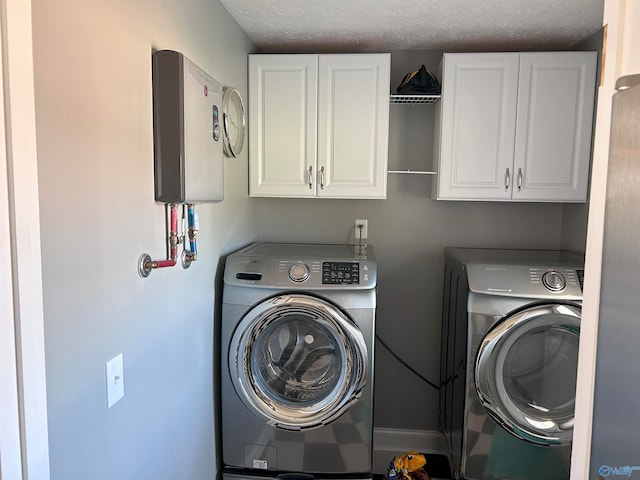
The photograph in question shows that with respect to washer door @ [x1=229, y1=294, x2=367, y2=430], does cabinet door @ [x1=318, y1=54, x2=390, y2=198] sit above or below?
above

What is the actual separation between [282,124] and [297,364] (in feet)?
4.16

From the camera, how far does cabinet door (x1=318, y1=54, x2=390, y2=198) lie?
2320 mm

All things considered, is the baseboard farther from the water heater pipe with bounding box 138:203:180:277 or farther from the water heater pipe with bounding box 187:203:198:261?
the water heater pipe with bounding box 138:203:180:277

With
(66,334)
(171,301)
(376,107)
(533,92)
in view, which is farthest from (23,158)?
(533,92)

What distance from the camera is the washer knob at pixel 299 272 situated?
6.47 ft

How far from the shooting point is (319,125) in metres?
2.37

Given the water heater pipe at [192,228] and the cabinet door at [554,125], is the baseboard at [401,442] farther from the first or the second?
the water heater pipe at [192,228]

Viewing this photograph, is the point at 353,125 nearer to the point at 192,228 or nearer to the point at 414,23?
the point at 414,23

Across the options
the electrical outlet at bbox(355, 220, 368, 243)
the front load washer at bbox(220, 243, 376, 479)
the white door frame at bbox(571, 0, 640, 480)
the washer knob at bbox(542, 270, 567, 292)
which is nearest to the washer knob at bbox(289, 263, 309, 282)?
the front load washer at bbox(220, 243, 376, 479)

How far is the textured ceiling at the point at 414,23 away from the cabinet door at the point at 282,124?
0.61 ft

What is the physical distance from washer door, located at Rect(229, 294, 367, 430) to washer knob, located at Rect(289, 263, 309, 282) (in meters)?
0.08

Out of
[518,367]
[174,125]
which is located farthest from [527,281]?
[174,125]

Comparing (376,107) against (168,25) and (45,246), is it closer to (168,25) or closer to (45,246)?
(168,25)

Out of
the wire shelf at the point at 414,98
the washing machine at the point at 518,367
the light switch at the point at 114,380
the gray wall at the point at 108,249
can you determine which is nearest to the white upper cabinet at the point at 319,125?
the wire shelf at the point at 414,98
